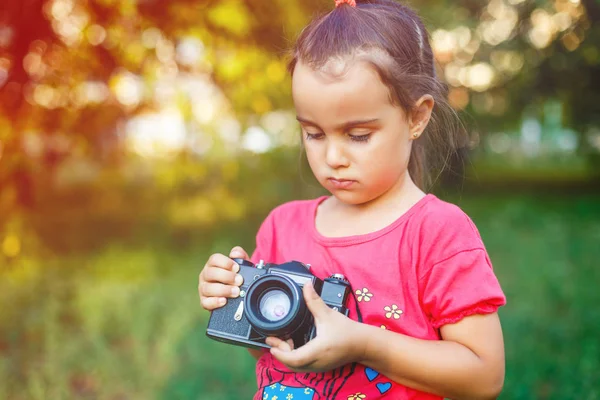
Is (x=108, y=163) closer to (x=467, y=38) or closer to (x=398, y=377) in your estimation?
(x=467, y=38)

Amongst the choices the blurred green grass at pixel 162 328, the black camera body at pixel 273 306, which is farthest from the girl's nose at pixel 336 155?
the blurred green grass at pixel 162 328

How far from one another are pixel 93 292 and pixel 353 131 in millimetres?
3550

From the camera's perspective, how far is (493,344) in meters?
1.59

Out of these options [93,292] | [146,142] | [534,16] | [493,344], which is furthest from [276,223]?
[534,16]

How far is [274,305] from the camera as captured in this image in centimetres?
158

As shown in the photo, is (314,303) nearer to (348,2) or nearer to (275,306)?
(275,306)

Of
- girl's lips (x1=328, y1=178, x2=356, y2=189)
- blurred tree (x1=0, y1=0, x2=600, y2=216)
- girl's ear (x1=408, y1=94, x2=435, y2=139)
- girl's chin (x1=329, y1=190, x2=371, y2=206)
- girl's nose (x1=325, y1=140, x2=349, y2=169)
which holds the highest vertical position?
blurred tree (x1=0, y1=0, x2=600, y2=216)

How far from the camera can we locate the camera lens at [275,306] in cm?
151

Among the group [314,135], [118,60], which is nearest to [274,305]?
[314,135]

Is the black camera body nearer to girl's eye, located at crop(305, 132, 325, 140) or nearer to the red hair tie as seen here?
girl's eye, located at crop(305, 132, 325, 140)

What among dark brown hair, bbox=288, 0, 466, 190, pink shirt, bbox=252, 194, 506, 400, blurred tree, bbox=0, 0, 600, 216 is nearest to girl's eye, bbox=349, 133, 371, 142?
dark brown hair, bbox=288, 0, 466, 190

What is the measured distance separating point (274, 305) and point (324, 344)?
0.17 meters

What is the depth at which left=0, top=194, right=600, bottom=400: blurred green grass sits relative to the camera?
3352 millimetres

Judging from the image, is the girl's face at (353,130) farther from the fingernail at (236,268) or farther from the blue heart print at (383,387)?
the blue heart print at (383,387)
